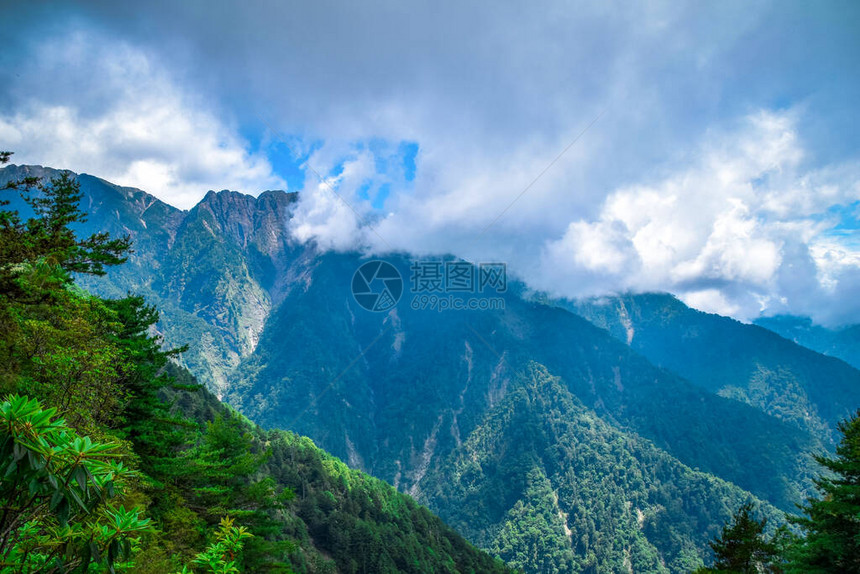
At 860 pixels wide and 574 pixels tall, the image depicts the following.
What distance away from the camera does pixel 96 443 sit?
4.25m

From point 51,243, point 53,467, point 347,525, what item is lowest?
point 347,525

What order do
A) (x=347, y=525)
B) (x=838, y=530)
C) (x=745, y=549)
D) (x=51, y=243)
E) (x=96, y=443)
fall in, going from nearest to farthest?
(x=96, y=443)
(x=51, y=243)
(x=838, y=530)
(x=745, y=549)
(x=347, y=525)

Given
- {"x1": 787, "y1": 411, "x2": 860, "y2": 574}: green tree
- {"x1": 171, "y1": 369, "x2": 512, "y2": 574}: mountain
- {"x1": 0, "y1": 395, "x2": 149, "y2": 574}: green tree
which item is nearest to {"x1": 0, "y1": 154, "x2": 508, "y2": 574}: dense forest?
{"x1": 0, "y1": 395, "x2": 149, "y2": 574}: green tree

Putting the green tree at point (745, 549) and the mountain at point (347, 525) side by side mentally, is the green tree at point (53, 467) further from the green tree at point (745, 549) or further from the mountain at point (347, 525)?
the mountain at point (347, 525)

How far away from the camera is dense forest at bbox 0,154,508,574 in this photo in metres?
4.22

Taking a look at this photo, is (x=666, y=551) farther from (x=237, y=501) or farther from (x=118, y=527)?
(x=118, y=527)

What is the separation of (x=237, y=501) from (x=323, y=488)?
7439 cm

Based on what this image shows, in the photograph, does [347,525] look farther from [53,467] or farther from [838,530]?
[53,467]

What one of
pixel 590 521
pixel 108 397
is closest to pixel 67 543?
pixel 108 397

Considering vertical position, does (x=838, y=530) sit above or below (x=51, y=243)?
below

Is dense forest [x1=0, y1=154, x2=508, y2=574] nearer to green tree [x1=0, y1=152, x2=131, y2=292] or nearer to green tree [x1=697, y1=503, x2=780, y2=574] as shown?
green tree [x1=0, y1=152, x2=131, y2=292]

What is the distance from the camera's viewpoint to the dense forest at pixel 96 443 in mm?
4219

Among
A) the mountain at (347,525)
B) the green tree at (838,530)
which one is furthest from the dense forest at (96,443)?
the mountain at (347,525)

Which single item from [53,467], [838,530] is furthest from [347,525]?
[53,467]
